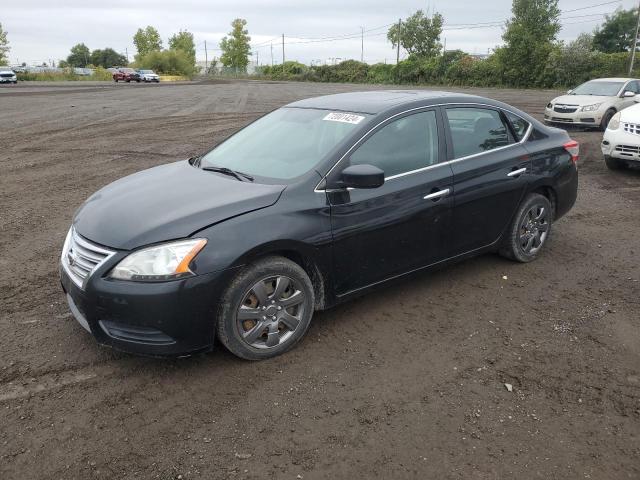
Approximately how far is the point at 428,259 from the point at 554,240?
240 cm

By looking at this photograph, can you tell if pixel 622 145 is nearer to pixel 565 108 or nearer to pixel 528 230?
pixel 528 230

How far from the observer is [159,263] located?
125 inches

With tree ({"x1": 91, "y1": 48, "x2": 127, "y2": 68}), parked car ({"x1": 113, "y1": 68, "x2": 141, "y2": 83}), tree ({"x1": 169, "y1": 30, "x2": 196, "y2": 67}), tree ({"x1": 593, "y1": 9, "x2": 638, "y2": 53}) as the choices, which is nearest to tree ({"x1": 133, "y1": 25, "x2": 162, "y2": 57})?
tree ({"x1": 169, "y1": 30, "x2": 196, "y2": 67})

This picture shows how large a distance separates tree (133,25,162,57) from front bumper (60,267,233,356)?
113 meters

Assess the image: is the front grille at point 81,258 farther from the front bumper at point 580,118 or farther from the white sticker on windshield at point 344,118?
the front bumper at point 580,118

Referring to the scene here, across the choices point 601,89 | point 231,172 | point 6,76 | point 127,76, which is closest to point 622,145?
point 231,172

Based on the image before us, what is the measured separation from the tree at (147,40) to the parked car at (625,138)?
356 ft

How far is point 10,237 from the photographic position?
6031 millimetres

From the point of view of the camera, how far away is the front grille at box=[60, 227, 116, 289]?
329 cm

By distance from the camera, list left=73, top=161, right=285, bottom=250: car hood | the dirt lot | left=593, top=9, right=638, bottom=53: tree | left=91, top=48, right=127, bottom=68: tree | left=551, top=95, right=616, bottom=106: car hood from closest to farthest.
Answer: the dirt lot
left=73, top=161, right=285, bottom=250: car hood
left=551, top=95, right=616, bottom=106: car hood
left=593, top=9, right=638, bottom=53: tree
left=91, top=48, right=127, bottom=68: tree

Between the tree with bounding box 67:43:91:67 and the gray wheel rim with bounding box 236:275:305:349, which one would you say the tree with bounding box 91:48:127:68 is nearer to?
the tree with bounding box 67:43:91:67


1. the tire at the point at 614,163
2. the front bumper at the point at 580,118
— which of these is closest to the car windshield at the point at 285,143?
the tire at the point at 614,163

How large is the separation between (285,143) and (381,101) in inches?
34.3

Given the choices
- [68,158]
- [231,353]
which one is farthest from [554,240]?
[68,158]
